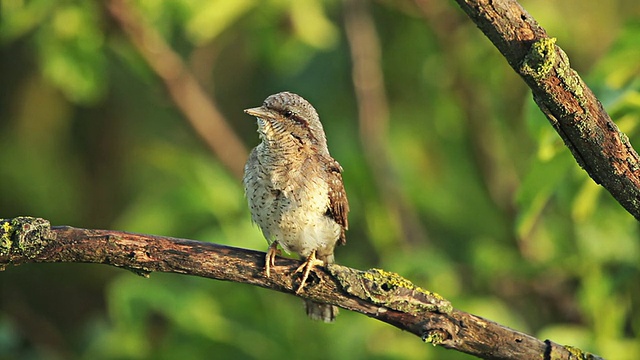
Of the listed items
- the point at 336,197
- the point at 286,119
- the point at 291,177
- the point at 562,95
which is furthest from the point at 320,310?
the point at 562,95

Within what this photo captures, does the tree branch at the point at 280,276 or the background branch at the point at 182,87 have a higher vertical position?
the background branch at the point at 182,87

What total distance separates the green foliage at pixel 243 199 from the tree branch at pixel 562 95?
6.14 feet

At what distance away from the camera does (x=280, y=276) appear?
325cm

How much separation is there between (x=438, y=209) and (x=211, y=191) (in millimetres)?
1866

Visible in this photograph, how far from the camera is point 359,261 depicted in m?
7.08

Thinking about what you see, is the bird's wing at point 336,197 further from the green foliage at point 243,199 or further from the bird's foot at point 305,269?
the green foliage at point 243,199

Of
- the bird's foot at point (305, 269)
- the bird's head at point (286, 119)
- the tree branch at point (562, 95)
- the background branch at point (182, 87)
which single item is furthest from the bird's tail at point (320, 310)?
the background branch at point (182, 87)

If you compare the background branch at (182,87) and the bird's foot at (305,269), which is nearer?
the bird's foot at (305,269)

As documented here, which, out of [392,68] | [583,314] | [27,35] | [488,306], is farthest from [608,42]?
[27,35]

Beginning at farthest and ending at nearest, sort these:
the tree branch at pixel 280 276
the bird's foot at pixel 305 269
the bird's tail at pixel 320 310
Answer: the bird's tail at pixel 320 310 < the bird's foot at pixel 305 269 < the tree branch at pixel 280 276

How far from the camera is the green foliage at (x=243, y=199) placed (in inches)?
240

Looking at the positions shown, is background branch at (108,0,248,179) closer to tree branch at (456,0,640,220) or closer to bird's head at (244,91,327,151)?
bird's head at (244,91,327,151)

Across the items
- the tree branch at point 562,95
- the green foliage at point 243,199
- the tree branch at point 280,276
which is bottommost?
the tree branch at point 280,276

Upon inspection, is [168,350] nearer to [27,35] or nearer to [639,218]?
[27,35]
